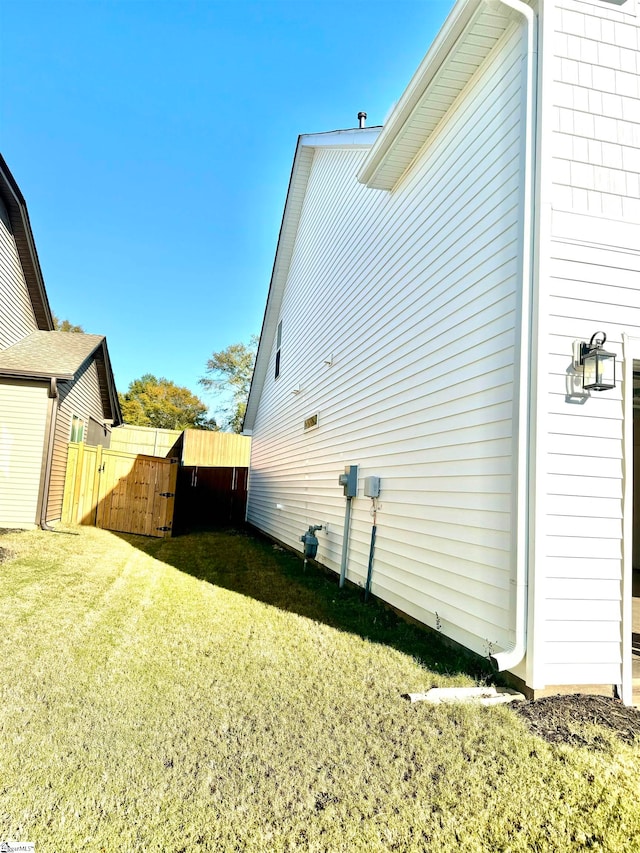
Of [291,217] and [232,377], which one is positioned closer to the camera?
[291,217]

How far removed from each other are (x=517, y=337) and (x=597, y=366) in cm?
55

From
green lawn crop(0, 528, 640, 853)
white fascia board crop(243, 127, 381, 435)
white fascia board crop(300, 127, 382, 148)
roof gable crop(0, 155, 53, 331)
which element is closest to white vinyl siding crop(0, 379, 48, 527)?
roof gable crop(0, 155, 53, 331)

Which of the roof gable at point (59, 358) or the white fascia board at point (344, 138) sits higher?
the white fascia board at point (344, 138)

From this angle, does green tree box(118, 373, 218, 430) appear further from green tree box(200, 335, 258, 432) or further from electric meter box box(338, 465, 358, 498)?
electric meter box box(338, 465, 358, 498)

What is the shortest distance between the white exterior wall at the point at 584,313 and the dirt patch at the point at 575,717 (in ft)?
0.38

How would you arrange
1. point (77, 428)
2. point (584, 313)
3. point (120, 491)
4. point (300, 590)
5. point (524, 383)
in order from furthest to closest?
point (77, 428) < point (120, 491) < point (300, 590) < point (584, 313) < point (524, 383)

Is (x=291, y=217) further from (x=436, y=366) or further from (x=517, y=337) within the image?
(x=517, y=337)

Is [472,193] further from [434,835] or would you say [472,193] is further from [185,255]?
[185,255]

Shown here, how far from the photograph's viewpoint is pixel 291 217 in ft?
36.5

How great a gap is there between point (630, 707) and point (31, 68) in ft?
51.5

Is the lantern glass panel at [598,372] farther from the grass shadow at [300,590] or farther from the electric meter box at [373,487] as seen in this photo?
the electric meter box at [373,487]

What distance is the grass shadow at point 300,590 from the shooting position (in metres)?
3.75

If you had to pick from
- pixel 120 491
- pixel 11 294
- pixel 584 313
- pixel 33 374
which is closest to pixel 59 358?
pixel 33 374

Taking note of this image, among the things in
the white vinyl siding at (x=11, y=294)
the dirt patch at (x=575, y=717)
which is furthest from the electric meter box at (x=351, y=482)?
the white vinyl siding at (x=11, y=294)
